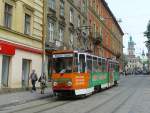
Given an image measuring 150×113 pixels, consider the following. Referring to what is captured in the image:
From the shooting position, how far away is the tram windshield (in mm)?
22656

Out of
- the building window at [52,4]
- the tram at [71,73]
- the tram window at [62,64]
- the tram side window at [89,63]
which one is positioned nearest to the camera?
the tram at [71,73]

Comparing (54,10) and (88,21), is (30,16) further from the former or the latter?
(88,21)

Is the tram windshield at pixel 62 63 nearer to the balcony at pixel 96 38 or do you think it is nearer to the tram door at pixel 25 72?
the tram door at pixel 25 72

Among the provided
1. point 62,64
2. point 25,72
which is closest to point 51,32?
point 25,72

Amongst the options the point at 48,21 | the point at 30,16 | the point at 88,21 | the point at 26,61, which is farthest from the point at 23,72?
the point at 88,21

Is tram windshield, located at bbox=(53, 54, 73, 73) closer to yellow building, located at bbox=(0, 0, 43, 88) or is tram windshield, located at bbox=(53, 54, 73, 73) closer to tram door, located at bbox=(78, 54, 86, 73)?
tram door, located at bbox=(78, 54, 86, 73)

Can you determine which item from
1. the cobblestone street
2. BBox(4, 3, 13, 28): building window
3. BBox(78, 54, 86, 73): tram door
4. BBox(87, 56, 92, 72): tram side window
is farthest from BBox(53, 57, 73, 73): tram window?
BBox(4, 3, 13, 28): building window

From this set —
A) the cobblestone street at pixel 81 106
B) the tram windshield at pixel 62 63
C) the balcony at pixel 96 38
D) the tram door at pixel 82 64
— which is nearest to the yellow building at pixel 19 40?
the cobblestone street at pixel 81 106

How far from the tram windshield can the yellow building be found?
3.73 metres

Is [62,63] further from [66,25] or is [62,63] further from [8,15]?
[66,25]

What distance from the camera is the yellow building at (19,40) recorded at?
25.2 m

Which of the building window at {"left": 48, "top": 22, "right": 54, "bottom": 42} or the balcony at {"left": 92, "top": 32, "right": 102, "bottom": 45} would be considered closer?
the building window at {"left": 48, "top": 22, "right": 54, "bottom": 42}

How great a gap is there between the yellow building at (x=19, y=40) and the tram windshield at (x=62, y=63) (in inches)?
147

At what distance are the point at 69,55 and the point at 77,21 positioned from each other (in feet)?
76.0
